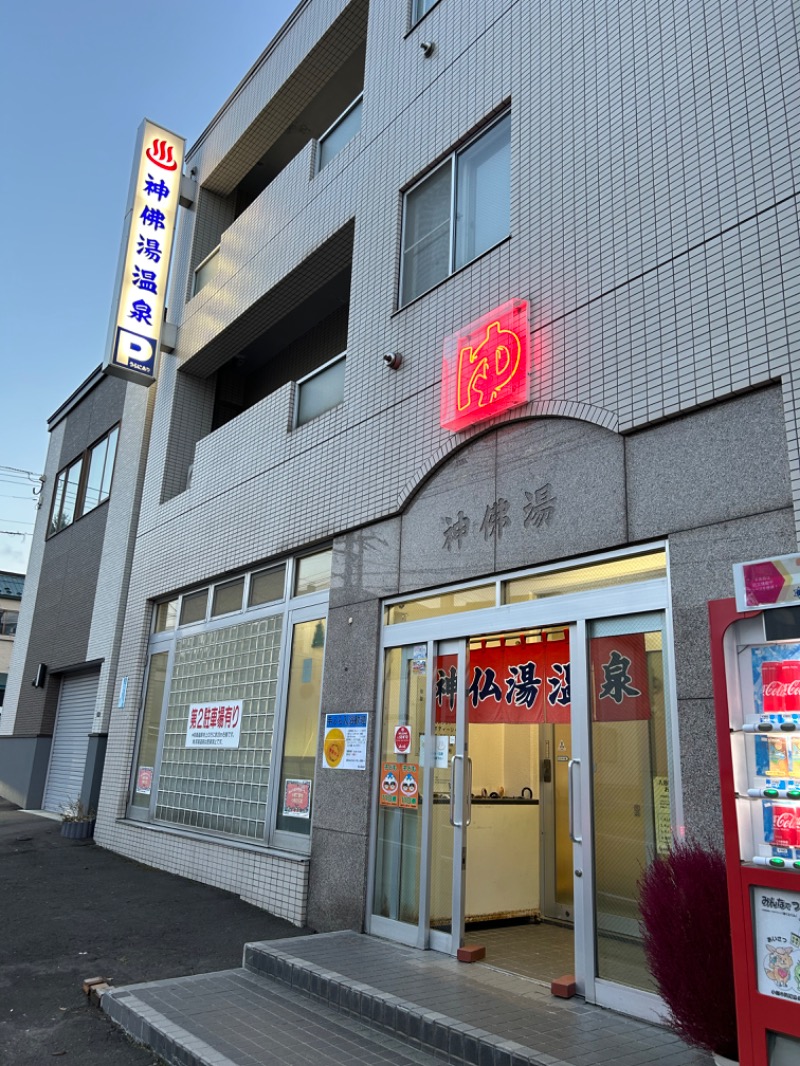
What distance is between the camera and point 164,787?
37.4 feet

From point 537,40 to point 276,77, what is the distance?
642 cm

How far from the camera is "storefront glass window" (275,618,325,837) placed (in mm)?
8477

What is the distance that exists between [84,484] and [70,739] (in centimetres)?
564

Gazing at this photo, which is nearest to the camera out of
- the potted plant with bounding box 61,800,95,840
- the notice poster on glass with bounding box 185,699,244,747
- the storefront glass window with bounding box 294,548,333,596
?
the storefront glass window with bounding box 294,548,333,596

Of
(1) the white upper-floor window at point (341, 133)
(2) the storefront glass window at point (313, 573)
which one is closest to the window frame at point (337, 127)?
(1) the white upper-floor window at point (341, 133)

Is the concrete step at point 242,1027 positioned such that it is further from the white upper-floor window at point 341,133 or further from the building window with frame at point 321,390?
the white upper-floor window at point 341,133

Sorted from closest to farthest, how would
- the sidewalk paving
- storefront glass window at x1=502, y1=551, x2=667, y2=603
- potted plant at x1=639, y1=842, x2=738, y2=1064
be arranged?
1. potted plant at x1=639, y1=842, x2=738, y2=1064
2. the sidewalk paving
3. storefront glass window at x1=502, y1=551, x2=667, y2=603

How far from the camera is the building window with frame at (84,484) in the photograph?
Result: 16.8 m

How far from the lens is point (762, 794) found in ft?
11.3

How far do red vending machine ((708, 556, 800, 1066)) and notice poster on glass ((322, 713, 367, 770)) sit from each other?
4440 millimetres

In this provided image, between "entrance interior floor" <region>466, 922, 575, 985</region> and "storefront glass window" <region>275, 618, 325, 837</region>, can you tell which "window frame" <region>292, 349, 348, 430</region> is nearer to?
"storefront glass window" <region>275, 618, 325, 837</region>

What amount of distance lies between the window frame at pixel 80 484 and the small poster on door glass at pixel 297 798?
9223 mm

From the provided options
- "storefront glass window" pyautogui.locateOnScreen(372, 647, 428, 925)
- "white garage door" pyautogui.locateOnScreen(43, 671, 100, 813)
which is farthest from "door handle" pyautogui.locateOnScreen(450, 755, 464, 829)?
"white garage door" pyautogui.locateOnScreen(43, 671, 100, 813)

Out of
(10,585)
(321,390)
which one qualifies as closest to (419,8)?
(321,390)
